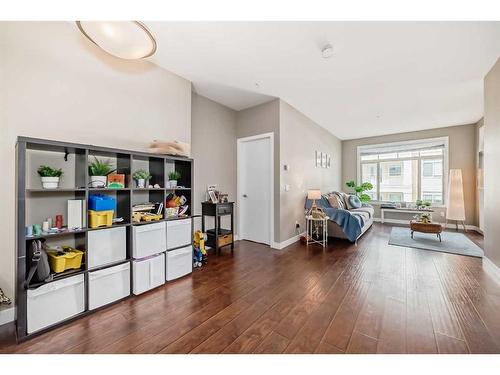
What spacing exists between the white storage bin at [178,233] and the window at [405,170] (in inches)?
256

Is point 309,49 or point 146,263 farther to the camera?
point 309,49

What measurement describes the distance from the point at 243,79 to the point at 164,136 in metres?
1.43

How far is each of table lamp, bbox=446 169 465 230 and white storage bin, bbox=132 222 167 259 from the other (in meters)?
6.60

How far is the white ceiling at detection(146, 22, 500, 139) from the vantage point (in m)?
2.00

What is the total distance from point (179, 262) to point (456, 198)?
258 inches

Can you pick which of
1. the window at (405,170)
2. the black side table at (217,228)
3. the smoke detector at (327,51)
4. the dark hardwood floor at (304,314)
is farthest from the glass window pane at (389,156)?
the black side table at (217,228)

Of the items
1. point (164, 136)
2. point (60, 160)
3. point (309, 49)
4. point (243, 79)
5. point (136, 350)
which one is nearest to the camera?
point (136, 350)

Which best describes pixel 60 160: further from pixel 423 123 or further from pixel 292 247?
pixel 423 123

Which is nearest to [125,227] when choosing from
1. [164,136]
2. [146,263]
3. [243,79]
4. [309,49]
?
[146,263]

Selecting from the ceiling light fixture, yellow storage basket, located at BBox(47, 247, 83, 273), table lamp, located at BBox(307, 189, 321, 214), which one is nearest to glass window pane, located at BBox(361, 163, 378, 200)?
table lamp, located at BBox(307, 189, 321, 214)

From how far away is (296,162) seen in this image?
423 centimetres

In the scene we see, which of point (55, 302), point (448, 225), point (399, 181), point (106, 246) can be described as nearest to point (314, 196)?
point (106, 246)
